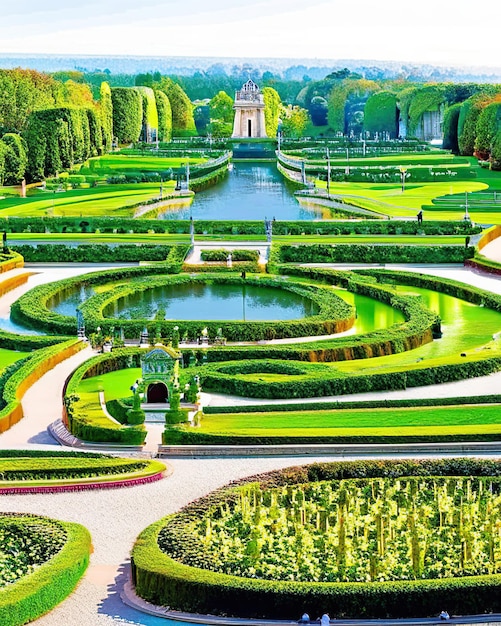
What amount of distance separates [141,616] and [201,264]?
27885 millimetres

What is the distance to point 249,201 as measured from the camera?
6969 centimetres

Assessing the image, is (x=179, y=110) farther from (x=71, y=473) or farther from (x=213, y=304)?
(x=71, y=473)

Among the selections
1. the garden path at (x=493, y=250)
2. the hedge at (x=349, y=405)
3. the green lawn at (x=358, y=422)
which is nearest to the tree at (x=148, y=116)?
the garden path at (x=493, y=250)

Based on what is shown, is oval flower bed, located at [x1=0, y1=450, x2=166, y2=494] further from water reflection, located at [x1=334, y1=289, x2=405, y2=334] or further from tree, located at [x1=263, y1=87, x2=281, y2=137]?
tree, located at [x1=263, y1=87, x2=281, y2=137]

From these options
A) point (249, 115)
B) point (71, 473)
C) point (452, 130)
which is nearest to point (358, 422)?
point (71, 473)

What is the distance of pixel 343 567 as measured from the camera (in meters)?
16.4

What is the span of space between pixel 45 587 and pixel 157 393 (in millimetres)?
10363

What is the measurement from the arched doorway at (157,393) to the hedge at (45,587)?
8.55 meters

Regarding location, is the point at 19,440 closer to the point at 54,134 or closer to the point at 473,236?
the point at 473,236

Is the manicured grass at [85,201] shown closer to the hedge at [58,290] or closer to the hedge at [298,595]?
the hedge at [58,290]

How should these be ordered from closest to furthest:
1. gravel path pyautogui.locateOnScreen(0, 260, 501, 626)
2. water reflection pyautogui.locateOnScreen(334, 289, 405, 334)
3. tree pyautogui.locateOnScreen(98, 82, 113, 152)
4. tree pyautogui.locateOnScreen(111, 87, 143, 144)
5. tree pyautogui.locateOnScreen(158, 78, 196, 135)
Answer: gravel path pyautogui.locateOnScreen(0, 260, 501, 626), water reflection pyautogui.locateOnScreen(334, 289, 405, 334), tree pyautogui.locateOnScreen(98, 82, 113, 152), tree pyautogui.locateOnScreen(111, 87, 143, 144), tree pyautogui.locateOnScreen(158, 78, 196, 135)

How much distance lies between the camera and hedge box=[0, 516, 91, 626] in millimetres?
15023

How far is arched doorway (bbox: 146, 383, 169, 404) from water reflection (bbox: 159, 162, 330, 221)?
3410cm

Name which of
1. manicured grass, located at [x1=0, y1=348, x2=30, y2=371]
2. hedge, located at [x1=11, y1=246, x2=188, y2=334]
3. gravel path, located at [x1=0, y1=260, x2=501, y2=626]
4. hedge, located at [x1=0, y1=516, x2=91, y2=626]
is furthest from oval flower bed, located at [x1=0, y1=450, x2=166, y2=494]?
hedge, located at [x1=11, y1=246, x2=188, y2=334]
